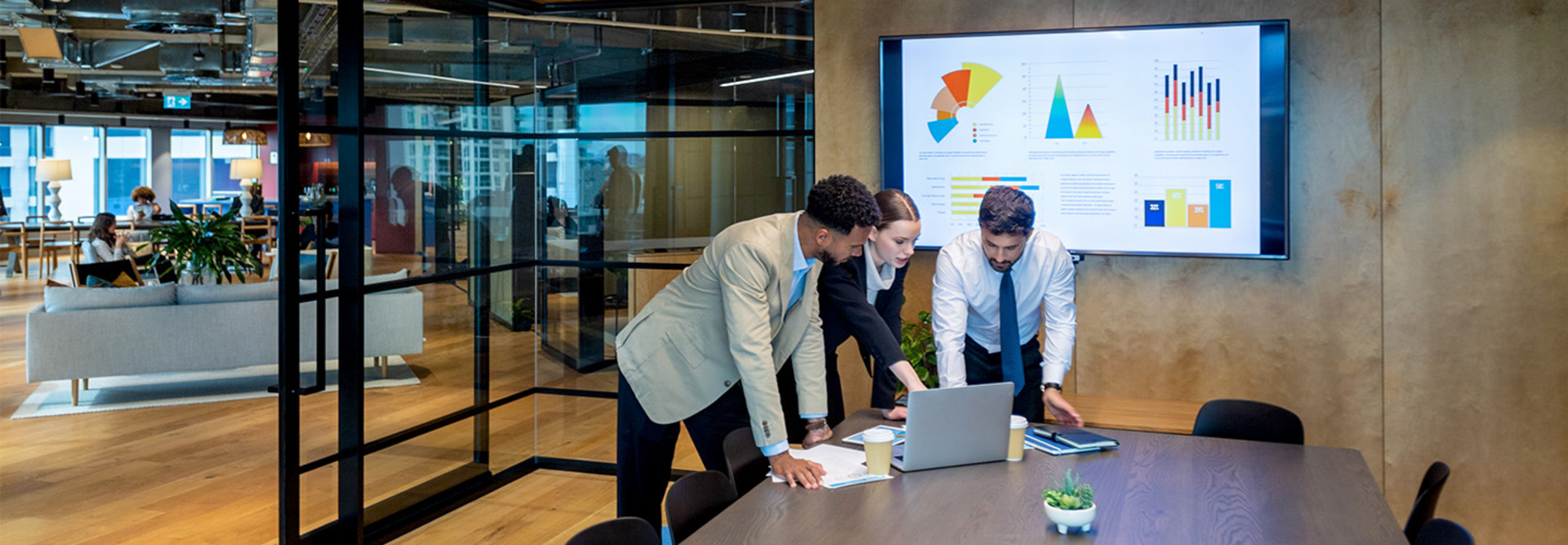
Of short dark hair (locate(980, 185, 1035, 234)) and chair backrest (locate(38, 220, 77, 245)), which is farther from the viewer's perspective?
chair backrest (locate(38, 220, 77, 245))

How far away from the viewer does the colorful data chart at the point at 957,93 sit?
15.9 feet

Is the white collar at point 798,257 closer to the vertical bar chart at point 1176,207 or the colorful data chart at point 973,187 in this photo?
the colorful data chart at point 973,187

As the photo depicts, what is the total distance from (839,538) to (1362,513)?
1164mm

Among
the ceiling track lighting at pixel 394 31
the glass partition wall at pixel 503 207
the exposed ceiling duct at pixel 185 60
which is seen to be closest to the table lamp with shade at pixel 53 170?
the exposed ceiling duct at pixel 185 60

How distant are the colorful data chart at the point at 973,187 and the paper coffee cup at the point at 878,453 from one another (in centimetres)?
233

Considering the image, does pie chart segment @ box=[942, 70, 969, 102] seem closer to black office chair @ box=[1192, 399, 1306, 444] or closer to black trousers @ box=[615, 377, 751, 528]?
black office chair @ box=[1192, 399, 1306, 444]

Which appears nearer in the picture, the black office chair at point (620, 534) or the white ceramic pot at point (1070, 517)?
the black office chair at point (620, 534)

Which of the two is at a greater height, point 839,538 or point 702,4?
point 702,4

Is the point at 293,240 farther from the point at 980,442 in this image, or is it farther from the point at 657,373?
the point at 980,442

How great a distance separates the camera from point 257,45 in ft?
29.8

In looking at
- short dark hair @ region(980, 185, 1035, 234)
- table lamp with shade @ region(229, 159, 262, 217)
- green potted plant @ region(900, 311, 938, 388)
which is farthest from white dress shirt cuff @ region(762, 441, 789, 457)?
table lamp with shade @ region(229, 159, 262, 217)

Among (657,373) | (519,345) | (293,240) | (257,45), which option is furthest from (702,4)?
(257,45)

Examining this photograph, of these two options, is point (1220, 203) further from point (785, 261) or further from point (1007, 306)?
point (785, 261)

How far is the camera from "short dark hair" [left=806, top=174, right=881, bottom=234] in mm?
2836
